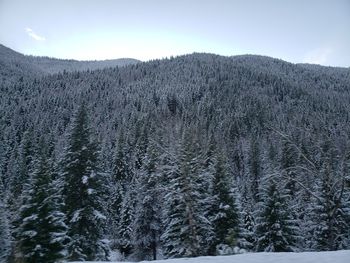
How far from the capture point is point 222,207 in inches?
911

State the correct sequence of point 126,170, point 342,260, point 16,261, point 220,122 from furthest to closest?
point 220,122 < point 126,170 < point 16,261 < point 342,260

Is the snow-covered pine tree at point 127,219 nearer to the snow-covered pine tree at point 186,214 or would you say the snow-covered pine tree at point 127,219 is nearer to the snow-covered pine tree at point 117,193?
the snow-covered pine tree at point 117,193

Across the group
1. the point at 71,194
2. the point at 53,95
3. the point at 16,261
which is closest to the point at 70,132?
the point at 71,194

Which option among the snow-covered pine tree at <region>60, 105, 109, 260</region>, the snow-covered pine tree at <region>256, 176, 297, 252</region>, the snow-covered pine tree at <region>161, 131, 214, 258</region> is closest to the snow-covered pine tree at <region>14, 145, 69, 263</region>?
the snow-covered pine tree at <region>60, 105, 109, 260</region>

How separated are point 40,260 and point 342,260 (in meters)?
10.3

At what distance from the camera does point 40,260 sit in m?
12.5

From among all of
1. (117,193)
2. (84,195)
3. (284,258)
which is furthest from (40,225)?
(117,193)

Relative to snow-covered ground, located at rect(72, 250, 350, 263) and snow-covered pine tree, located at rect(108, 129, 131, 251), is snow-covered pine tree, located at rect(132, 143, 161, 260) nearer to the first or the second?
snow-covered pine tree, located at rect(108, 129, 131, 251)

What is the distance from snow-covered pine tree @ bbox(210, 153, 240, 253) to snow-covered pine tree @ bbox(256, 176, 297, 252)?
80.6 inches

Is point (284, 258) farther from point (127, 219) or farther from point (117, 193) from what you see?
point (117, 193)

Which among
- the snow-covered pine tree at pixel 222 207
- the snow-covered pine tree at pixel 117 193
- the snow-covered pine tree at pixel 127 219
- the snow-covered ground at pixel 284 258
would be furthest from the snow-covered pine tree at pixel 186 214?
the snow-covered pine tree at pixel 127 219

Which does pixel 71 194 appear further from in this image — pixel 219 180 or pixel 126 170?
pixel 126 170

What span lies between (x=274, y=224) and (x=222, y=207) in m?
3.77


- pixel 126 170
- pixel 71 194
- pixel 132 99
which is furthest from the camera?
pixel 132 99
